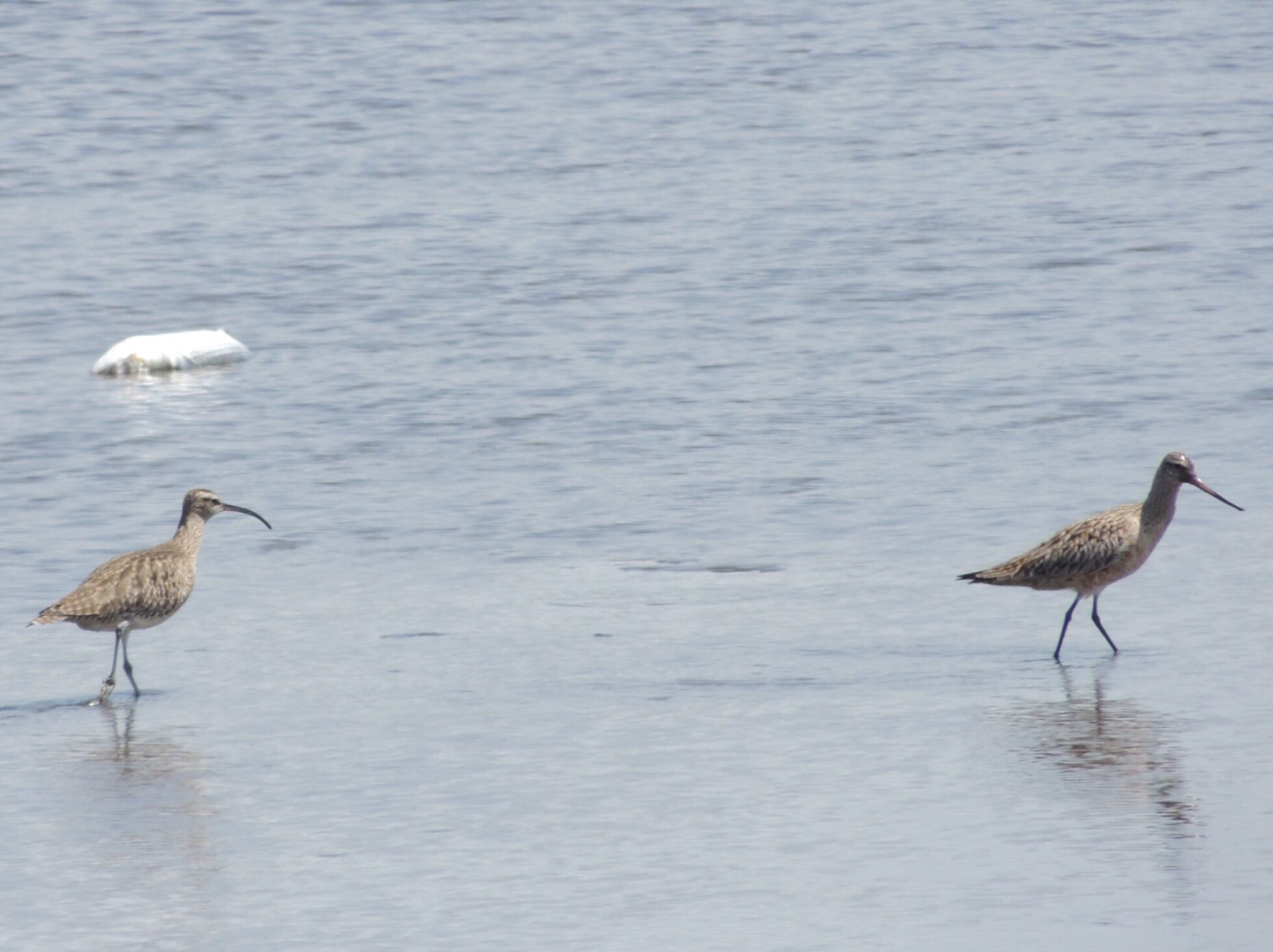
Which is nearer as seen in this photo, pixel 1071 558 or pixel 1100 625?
pixel 1100 625

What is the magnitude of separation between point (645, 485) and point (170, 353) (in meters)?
5.43

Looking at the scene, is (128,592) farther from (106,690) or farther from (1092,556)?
(1092,556)

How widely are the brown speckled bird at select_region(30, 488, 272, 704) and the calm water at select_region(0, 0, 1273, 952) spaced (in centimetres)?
24

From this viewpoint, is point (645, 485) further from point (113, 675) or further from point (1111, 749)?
point (1111, 749)

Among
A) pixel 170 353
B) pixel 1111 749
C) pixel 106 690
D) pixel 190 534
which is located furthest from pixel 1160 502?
pixel 170 353

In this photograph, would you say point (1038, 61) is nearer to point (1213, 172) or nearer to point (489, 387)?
point (1213, 172)

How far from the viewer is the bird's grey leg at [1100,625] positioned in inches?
408

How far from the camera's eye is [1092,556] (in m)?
10.9

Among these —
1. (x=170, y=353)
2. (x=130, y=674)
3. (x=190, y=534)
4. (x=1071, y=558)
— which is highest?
(x=1071, y=558)

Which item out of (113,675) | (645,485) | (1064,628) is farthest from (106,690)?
(645,485)

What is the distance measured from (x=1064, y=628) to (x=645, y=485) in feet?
12.7

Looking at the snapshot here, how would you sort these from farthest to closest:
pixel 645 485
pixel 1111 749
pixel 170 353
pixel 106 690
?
pixel 170 353 < pixel 645 485 < pixel 106 690 < pixel 1111 749

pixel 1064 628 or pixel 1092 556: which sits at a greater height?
pixel 1092 556

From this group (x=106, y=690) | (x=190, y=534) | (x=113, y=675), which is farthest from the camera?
(x=190, y=534)
